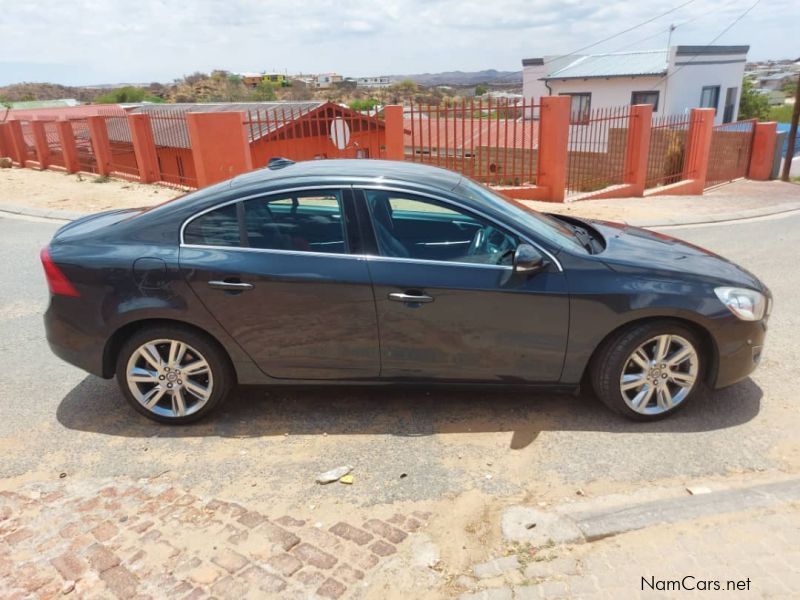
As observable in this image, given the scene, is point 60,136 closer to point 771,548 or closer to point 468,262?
point 468,262

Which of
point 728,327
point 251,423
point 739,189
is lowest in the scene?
point 739,189

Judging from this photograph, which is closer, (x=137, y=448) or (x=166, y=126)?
(x=137, y=448)

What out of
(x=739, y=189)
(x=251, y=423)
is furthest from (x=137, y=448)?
(x=739, y=189)

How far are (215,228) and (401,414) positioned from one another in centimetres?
166

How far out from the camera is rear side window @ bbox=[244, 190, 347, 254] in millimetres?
3533

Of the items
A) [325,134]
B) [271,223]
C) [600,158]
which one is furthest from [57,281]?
[600,158]

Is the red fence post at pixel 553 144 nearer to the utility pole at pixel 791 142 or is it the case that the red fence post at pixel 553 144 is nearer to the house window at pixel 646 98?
the utility pole at pixel 791 142

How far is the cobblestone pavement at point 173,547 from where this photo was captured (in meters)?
2.46

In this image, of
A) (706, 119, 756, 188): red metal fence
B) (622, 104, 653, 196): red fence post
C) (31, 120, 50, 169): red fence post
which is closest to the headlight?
(622, 104, 653, 196): red fence post

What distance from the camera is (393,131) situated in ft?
39.9

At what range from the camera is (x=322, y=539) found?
2.74 metres

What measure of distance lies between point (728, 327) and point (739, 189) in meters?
17.3

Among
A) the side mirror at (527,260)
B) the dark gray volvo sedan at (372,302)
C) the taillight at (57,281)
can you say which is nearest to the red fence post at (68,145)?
the dark gray volvo sedan at (372,302)

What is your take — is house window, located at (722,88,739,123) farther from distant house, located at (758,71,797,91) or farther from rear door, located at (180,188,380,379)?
Answer: distant house, located at (758,71,797,91)
